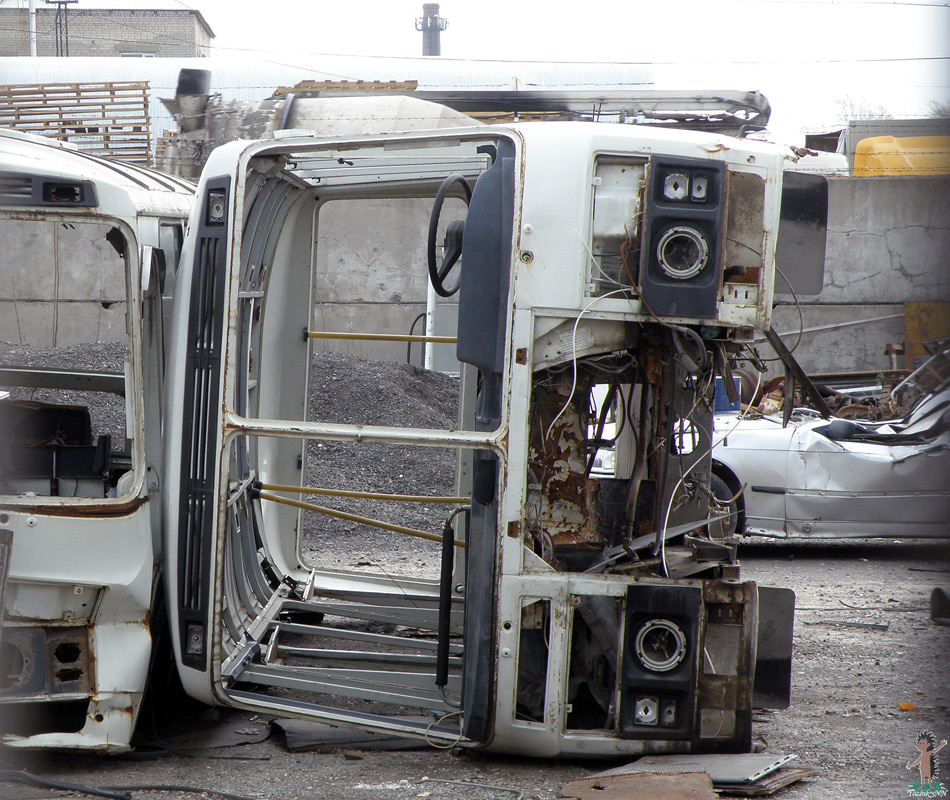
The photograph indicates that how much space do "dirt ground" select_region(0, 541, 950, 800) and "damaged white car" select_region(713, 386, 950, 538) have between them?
1.82 meters

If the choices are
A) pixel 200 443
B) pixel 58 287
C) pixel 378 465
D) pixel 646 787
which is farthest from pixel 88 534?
pixel 58 287

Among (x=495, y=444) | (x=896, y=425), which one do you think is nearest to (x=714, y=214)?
(x=495, y=444)

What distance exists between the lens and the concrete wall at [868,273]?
15906 millimetres

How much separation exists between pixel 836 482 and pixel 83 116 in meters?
15.3

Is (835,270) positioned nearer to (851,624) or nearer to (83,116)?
(851,624)

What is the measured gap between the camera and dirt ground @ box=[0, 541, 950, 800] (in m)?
3.31

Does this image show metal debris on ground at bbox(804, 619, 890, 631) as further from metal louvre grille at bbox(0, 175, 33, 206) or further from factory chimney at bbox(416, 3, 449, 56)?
factory chimney at bbox(416, 3, 449, 56)

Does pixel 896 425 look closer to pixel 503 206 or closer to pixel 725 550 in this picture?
pixel 725 550

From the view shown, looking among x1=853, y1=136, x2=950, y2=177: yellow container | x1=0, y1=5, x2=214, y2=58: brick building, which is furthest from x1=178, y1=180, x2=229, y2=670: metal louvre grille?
x1=0, y1=5, x2=214, y2=58: brick building

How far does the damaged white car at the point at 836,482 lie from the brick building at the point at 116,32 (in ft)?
82.2

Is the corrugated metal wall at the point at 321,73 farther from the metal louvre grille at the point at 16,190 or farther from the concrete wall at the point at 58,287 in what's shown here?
the metal louvre grille at the point at 16,190

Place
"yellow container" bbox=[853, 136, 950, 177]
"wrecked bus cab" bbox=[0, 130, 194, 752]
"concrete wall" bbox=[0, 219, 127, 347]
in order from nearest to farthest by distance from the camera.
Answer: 1. "wrecked bus cab" bbox=[0, 130, 194, 752]
2. "concrete wall" bbox=[0, 219, 127, 347]
3. "yellow container" bbox=[853, 136, 950, 177]

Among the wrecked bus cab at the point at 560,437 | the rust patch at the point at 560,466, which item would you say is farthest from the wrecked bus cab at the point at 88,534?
the rust patch at the point at 560,466

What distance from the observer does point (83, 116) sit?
17.1m
